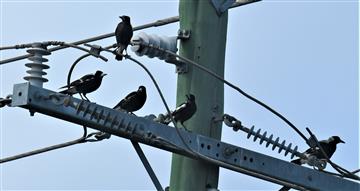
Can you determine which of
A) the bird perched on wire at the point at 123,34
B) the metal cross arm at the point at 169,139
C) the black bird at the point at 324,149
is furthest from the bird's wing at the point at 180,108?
the black bird at the point at 324,149

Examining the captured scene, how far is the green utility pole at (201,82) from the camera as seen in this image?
33.5 ft

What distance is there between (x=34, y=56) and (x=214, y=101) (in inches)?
73.7

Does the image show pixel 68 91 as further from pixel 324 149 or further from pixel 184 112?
pixel 324 149

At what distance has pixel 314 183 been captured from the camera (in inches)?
422

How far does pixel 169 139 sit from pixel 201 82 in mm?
817

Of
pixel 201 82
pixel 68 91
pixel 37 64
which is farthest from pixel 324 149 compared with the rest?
pixel 37 64

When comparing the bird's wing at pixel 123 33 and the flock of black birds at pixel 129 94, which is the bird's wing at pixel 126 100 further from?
the bird's wing at pixel 123 33

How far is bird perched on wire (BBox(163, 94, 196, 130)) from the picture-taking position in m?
9.98

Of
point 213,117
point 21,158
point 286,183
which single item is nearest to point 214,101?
point 213,117

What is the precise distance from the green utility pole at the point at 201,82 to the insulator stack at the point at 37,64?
59.1 inches

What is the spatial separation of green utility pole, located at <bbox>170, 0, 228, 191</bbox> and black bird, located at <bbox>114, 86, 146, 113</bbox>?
0.31m

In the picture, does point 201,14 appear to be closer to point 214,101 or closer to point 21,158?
point 214,101

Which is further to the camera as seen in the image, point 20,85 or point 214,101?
point 214,101

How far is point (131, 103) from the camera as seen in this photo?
1017 centimetres
